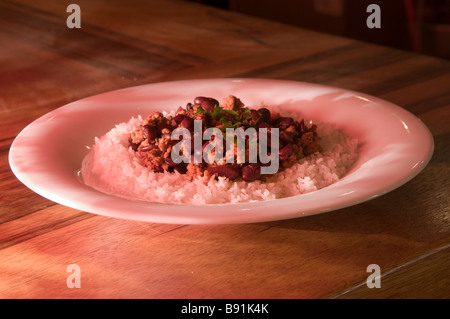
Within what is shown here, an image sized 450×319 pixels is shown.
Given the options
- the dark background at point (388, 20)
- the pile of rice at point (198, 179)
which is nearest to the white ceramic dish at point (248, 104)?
the pile of rice at point (198, 179)

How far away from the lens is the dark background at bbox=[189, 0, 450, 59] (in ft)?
9.94

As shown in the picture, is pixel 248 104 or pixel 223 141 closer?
pixel 223 141

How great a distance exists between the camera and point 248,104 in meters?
1.29

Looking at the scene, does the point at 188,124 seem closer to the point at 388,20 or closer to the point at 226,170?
the point at 226,170

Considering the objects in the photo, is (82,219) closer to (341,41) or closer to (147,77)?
(147,77)

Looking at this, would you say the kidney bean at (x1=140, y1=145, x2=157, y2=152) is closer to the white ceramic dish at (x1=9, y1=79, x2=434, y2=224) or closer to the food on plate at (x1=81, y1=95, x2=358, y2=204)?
the food on plate at (x1=81, y1=95, x2=358, y2=204)

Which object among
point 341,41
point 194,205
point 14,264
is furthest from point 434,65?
point 14,264

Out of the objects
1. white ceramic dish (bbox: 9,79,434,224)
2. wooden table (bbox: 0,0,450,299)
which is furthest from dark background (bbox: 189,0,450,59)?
white ceramic dish (bbox: 9,79,434,224)

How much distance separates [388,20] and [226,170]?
2624mm

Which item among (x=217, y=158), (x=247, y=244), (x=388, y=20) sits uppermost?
(x=388, y=20)

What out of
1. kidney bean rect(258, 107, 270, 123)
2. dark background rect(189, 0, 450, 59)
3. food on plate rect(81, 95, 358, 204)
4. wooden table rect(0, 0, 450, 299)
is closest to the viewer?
wooden table rect(0, 0, 450, 299)

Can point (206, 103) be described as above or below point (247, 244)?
above

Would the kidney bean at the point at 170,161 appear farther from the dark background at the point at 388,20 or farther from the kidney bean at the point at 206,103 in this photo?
the dark background at the point at 388,20

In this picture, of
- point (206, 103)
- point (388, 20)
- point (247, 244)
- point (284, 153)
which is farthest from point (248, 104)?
point (388, 20)
